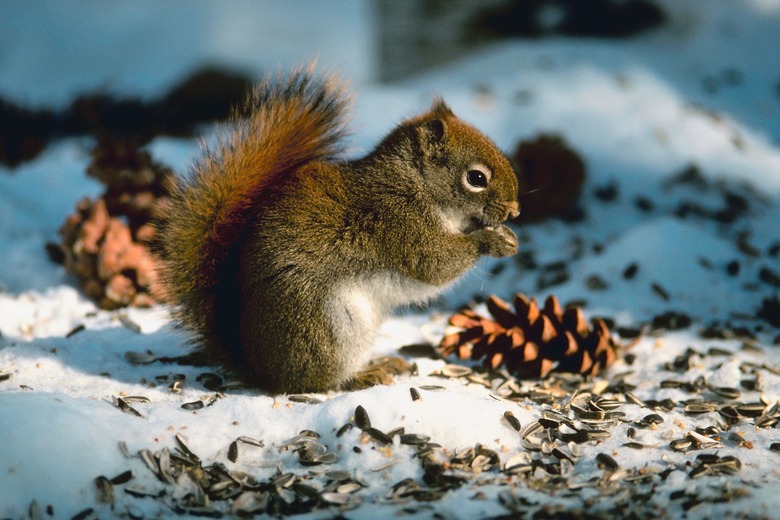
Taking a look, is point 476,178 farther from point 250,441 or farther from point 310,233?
point 250,441

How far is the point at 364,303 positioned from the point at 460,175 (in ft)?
1.42

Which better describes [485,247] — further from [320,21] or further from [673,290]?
[320,21]

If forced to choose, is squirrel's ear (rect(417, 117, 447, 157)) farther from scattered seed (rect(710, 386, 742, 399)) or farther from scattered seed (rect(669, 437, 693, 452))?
scattered seed (rect(710, 386, 742, 399))

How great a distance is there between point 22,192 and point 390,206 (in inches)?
92.6

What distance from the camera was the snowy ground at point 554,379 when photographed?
1500mm

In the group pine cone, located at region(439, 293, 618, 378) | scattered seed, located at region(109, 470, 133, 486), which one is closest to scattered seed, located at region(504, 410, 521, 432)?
pine cone, located at region(439, 293, 618, 378)

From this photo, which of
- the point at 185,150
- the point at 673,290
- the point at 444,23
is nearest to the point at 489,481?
the point at 673,290

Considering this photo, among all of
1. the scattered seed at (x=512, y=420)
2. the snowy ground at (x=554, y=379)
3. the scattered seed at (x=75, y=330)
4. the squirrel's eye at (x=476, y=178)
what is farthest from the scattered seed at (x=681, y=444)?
the scattered seed at (x=75, y=330)

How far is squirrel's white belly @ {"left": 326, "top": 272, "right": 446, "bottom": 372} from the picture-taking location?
1855mm

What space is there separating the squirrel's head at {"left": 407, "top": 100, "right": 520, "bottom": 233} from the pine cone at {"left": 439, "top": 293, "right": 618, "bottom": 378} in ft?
1.18

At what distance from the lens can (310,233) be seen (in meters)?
1.86

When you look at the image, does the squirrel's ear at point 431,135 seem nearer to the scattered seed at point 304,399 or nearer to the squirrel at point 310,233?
the squirrel at point 310,233

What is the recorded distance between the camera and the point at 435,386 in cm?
197

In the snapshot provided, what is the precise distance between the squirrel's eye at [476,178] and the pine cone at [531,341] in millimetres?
421
